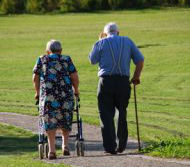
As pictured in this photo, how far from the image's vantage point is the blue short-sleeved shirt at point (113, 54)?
1284 centimetres

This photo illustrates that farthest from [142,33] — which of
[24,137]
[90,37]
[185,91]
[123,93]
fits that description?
[123,93]

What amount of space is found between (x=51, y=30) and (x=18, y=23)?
4.07 metres

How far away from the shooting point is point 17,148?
1473cm

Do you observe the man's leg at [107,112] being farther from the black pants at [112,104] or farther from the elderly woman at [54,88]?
the elderly woman at [54,88]

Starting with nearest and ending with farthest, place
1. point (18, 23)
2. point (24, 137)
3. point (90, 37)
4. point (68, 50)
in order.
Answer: point (24, 137)
point (68, 50)
point (90, 37)
point (18, 23)

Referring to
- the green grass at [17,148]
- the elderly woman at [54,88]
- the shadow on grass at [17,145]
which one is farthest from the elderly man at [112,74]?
the shadow on grass at [17,145]

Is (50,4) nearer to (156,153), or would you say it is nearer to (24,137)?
(24,137)

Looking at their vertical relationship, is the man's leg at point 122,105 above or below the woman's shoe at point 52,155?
above

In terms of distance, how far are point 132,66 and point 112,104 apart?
21.7m

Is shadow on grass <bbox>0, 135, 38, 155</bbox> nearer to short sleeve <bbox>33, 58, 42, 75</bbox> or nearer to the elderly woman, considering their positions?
the elderly woman

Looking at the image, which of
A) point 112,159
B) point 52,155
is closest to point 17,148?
point 52,155

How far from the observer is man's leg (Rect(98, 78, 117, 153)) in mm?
12906

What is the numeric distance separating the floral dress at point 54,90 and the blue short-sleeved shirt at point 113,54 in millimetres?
583

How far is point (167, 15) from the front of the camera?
53625mm
